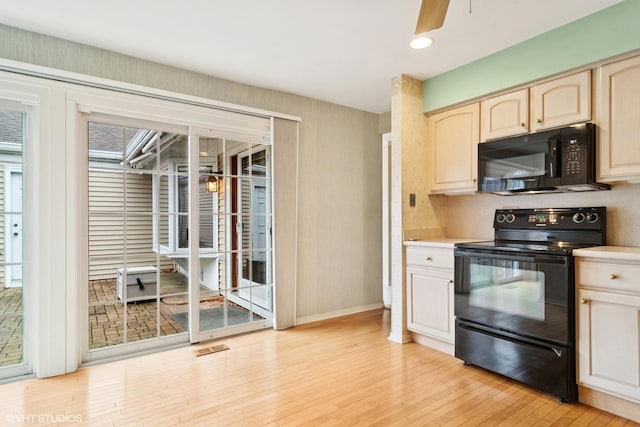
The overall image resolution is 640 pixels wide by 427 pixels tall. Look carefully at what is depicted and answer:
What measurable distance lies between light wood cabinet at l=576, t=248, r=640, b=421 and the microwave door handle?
0.64 meters

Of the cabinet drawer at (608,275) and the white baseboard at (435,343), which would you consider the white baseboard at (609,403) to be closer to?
the cabinet drawer at (608,275)

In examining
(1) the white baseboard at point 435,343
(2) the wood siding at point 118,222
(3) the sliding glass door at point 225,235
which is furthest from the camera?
(3) the sliding glass door at point 225,235

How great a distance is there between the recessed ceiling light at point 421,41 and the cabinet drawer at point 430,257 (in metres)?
1.61

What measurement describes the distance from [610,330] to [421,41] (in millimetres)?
2224

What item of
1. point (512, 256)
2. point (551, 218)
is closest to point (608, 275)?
point (512, 256)

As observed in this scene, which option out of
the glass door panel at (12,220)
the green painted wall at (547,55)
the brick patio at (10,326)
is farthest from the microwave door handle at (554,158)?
the brick patio at (10,326)

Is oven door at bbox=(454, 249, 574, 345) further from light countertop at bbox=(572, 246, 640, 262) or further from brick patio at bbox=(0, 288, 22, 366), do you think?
brick patio at bbox=(0, 288, 22, 366)

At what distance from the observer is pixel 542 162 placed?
2551mm

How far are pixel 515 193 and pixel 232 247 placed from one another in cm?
262

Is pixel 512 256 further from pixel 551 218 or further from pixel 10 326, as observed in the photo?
pixel 10 326

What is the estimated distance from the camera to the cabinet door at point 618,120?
2162mm

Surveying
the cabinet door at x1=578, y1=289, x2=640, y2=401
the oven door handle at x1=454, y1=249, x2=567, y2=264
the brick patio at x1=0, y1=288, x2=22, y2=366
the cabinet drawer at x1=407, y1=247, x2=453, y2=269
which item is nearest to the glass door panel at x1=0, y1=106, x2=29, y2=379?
the brick patio at x1=0, y1=288, x2=22, y2=366

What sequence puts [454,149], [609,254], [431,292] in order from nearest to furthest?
1. [609,254]
2. [431,292]
3. [454,149]

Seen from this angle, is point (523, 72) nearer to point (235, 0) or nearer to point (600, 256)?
point (600, 256)
